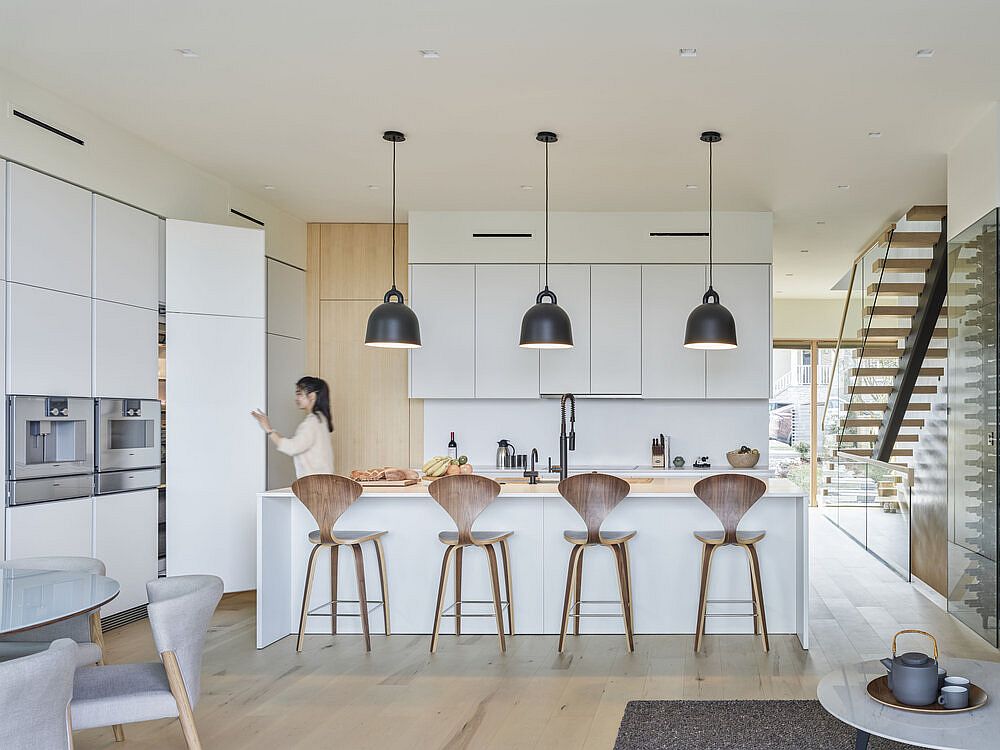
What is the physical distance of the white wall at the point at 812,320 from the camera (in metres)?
12.2

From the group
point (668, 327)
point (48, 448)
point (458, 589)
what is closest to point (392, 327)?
point (458, 589)

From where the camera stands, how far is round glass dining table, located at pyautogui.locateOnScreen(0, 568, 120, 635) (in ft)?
7.34

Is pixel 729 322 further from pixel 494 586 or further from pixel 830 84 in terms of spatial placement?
pixel 494 586

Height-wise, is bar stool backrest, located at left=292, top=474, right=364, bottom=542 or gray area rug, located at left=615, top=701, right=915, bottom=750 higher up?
bar stool backrest, located at left=292, top=474, right=364, bottom=542

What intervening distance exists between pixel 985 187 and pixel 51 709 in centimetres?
500

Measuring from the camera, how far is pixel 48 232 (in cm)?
439

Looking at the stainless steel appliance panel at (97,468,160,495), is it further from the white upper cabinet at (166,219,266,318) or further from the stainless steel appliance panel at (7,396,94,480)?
the white upper cabinet at (166,219,266,318)

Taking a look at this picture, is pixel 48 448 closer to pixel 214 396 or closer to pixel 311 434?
pixel 214 396

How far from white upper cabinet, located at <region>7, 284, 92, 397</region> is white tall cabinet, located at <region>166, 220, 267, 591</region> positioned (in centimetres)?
75

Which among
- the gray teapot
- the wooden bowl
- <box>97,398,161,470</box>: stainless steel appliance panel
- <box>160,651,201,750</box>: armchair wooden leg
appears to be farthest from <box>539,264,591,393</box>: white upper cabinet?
<box>160,651,201,750</box>: armchair wooden leg

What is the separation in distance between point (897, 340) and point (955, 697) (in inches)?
252

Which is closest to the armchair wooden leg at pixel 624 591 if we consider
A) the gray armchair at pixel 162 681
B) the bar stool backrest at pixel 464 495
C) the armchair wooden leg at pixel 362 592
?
the bar stool backrest at pixel 464 495

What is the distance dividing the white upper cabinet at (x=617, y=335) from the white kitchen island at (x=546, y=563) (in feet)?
6.94

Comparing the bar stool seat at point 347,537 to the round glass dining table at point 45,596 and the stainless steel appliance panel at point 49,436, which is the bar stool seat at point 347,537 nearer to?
the stainless steel appliance panel at point 49,436
